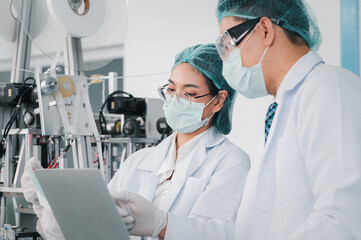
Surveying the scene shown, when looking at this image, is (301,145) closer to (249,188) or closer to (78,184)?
(249,188)

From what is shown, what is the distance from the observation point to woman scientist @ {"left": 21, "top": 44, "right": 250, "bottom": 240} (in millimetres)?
Answer: 1413

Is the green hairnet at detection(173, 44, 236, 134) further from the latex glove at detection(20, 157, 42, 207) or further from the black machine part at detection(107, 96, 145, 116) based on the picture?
the black machine part at detection(107, 96, 145, 116)

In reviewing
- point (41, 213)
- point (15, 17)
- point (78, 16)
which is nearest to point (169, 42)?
point (15, 17)

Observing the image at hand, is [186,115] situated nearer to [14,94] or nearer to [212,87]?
[212,87]

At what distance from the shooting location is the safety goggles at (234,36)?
1152 millimetres

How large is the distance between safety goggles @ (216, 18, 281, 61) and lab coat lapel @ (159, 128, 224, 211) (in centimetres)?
45

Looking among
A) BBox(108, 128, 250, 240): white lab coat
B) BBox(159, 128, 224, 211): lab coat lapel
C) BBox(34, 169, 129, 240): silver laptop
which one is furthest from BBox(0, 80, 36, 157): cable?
BBox(34, 169, 129, 240): silver laptop

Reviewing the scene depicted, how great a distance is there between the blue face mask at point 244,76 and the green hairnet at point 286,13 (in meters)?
0.10

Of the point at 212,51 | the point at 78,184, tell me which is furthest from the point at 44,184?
the point at 212,51

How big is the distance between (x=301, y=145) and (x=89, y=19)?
Answer: 142cm

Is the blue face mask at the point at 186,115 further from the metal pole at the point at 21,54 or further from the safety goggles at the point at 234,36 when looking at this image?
the metal pole at the point at 21,54

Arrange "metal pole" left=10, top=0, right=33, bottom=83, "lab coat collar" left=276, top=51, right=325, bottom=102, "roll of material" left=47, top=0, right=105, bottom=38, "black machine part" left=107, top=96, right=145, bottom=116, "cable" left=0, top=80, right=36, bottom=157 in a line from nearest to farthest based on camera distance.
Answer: "lab coat collar" left=276, top=51, right=325, bottom=102 < "roll of material" left=47, top=0, right=105, bottom=38 < "cable" left=0, top=80, right=36, bottom=157 < "metal pole" left=10, top=0, right=33, bottom=83 < "black machine part" left=107, top=96, right=145, bottom=116

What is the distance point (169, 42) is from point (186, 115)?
319 centimetres

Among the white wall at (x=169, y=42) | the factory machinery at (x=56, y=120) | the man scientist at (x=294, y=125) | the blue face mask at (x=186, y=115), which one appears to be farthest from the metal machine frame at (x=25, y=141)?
the white wall at (x=169, y=42)
